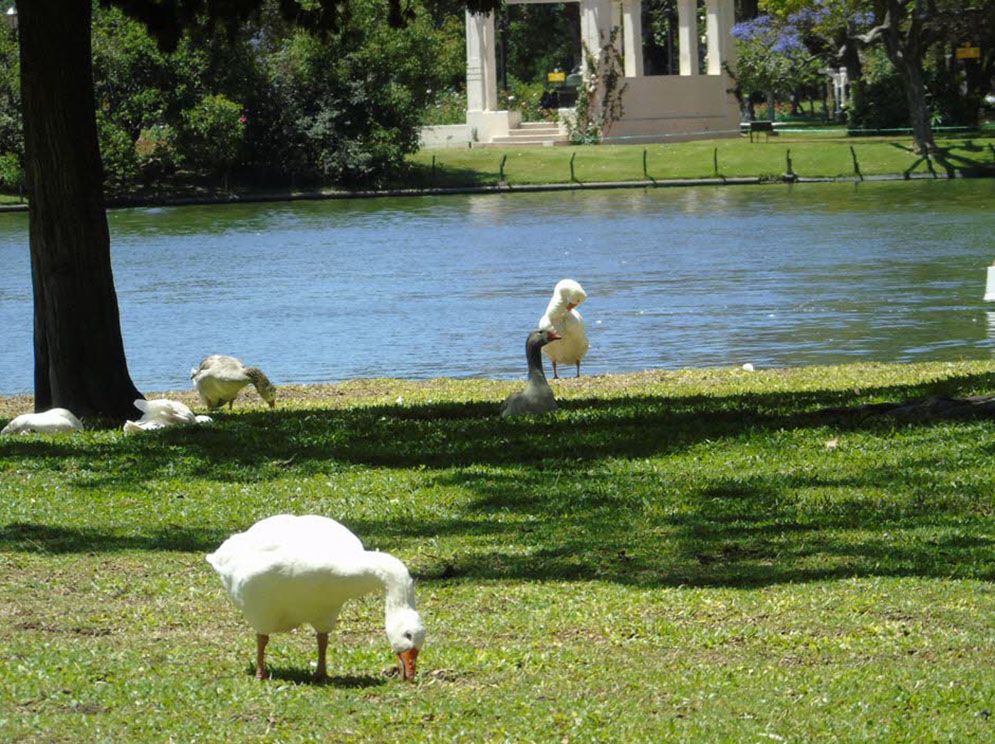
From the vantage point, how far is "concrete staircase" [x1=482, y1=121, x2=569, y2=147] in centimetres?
6391

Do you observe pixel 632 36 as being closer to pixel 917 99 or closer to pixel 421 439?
pixel 917 99

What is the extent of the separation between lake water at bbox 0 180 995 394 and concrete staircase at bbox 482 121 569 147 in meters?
13.0

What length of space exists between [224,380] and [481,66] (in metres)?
A: 50.1

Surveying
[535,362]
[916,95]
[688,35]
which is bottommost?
[535,362]

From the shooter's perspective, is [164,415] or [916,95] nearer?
[164,415]

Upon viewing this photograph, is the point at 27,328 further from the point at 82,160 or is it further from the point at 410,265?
the point at 82,160

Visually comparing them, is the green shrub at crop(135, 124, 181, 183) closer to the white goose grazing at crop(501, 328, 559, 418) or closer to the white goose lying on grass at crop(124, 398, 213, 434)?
the white goose lying on grass at crop(124, 398, 213, 434)

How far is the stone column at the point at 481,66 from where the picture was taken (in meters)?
63.4

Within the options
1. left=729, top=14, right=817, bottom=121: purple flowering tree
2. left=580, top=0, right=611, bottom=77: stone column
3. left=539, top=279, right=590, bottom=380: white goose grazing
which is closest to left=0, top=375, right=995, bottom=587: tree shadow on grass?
left=539, top=279, right=590, bottom=380: white goose grazing

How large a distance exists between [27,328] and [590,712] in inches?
904

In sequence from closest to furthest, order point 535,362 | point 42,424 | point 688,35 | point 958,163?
1. point 42,424
2. point 535,362
3. point 958,163
4. point 688,35

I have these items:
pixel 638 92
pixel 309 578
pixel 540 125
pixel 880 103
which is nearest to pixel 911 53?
pixel 880 103

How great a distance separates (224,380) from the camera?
603 inches

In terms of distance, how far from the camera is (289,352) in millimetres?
23141
